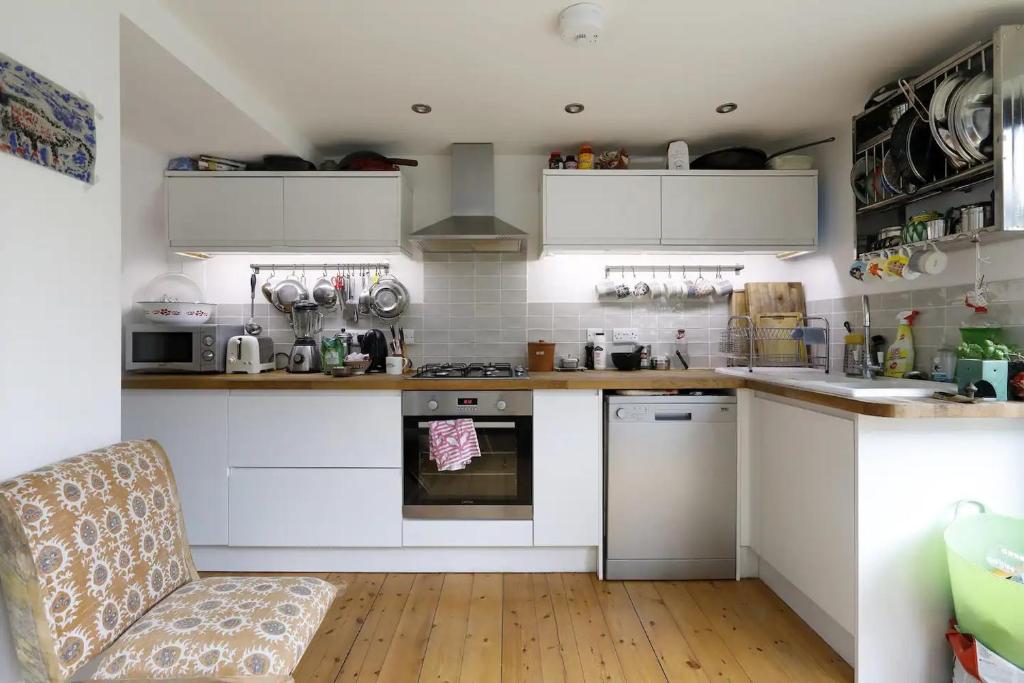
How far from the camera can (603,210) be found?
9.00 ft

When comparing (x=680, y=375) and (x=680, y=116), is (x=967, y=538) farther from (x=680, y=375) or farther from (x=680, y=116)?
(x=680, y=116)

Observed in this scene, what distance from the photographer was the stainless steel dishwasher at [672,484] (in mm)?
2385

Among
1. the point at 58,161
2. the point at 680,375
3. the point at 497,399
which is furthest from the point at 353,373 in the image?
the point at 680,375

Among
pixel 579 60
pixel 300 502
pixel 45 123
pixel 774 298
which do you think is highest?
pixel 579 60

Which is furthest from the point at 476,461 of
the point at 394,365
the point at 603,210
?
the point at 603,210

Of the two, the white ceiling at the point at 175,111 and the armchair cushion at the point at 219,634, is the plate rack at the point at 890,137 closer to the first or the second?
the armchair cushion at the point at 219,634

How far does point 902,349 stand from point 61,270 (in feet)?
9.83

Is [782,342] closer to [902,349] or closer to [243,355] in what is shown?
[902,349]

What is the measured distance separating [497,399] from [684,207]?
144cm

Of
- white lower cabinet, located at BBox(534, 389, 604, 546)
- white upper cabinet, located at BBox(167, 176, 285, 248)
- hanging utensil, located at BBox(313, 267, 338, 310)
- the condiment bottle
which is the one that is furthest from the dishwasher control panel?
white upper cabinet, located at BBox(167, 176, 285, 248)

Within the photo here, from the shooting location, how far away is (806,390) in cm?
191

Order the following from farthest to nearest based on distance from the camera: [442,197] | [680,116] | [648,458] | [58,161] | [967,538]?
[442,197] < [680,116] < [648,458] < [967,538] < [58,161]

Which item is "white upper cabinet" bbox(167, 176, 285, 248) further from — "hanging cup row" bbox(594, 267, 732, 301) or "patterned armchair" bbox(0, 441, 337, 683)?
"hanging cup row" bbox(594, 267, 732, 301)

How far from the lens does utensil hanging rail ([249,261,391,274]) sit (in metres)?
3.06
